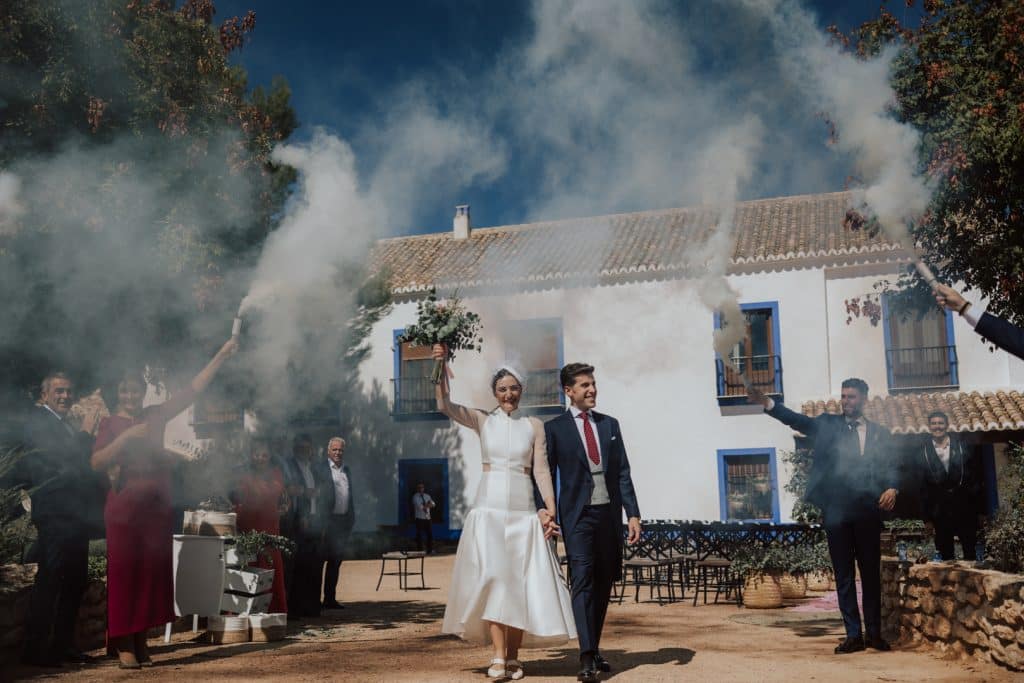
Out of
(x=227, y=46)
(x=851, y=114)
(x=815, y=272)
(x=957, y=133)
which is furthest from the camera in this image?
(x=815, y=272)

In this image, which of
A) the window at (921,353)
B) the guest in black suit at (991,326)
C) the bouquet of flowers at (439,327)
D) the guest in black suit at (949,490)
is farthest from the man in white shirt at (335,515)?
the window at (921,353)

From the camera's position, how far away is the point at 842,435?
7199mm

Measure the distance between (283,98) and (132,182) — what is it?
445 inches

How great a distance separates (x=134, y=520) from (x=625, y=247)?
52.4ft

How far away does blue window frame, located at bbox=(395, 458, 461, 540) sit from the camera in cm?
2453

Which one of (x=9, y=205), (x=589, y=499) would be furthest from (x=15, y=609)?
(x=9, y=205)

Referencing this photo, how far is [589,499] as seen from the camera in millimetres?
6383

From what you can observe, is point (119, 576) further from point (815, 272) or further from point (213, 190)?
point (815, 272)

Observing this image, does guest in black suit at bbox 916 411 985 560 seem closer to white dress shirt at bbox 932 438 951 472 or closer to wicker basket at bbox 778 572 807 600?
white dress shirt at bbox 932 438 951 472

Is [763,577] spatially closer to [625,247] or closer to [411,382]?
[625,247]

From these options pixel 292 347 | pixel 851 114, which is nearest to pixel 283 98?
pixel 292 347

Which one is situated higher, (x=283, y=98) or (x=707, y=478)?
(x=283, y=98)

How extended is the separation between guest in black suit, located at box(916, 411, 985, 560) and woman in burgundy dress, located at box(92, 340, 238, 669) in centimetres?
635

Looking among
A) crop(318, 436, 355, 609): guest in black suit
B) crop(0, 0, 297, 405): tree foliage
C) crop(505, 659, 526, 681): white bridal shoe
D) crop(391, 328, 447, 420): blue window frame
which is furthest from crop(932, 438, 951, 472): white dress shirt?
crop(391, 328, 447, 420): blue window frame
